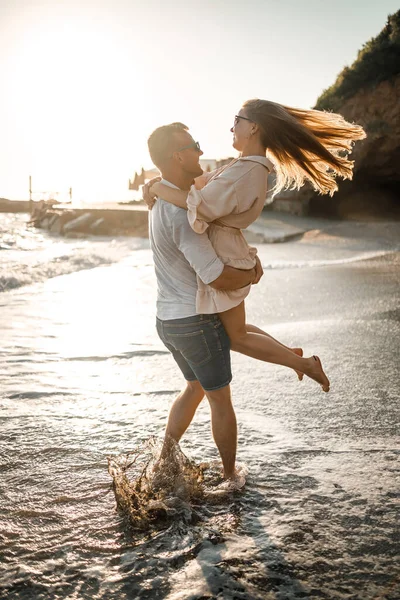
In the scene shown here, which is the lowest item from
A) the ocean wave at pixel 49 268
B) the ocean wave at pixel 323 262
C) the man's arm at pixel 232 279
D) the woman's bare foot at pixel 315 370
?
the ocean wave at pixel 49 268

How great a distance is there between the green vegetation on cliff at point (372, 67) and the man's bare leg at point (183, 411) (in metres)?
17.9

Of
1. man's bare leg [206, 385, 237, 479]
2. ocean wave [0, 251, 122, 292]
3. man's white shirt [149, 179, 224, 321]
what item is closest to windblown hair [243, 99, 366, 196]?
man's white shirt [149, 179, 224, 321]

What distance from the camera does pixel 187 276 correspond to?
3.14m

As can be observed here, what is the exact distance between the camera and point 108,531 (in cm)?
300

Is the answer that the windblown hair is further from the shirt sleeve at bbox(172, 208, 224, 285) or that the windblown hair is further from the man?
the shirt sleeve at bbox(172, 208, 224, 285)

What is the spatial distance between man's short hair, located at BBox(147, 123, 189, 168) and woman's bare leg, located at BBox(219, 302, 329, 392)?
2.69 feet

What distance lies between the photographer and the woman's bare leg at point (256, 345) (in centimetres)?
319

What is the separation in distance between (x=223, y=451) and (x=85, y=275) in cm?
1040

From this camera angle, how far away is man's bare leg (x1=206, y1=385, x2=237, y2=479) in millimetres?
3214

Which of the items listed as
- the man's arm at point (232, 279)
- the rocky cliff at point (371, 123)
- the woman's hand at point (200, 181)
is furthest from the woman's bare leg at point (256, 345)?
the rocky cliff at point (371, 123)

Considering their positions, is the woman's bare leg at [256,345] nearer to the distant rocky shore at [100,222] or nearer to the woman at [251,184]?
the woman at [251,184]

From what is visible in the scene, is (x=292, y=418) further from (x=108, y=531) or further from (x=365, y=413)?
(x=108, y=531)

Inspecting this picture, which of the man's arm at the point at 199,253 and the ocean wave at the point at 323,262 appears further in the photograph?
the ocean wave at the point at 323,262

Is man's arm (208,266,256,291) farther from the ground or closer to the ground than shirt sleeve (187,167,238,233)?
closer to the ground
